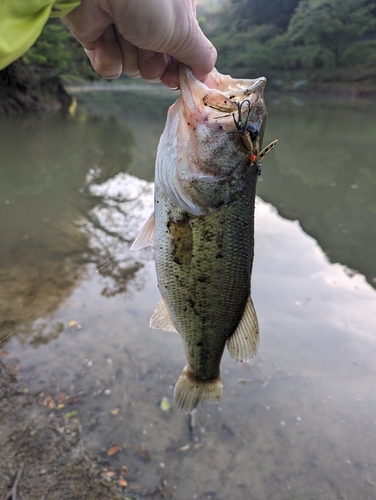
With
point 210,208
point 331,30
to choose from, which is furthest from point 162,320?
point 331,30

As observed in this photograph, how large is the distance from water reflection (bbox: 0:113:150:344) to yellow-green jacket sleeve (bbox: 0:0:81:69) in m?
1.85

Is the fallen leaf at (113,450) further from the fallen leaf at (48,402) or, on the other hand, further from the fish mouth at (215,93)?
the fish mouth at (215,93)

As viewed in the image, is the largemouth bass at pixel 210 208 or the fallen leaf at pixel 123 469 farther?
the fallen leaf at pixel 123 469

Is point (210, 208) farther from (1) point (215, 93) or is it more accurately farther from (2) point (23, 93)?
(2) point (23, 93)

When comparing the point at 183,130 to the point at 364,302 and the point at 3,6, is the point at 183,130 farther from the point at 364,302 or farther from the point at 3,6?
the point at 364,302

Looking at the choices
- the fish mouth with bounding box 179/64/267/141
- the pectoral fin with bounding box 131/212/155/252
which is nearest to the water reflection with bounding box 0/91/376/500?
the pectoral fin with bounding box 131/212/155/252

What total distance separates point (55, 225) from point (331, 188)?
5774 millimetres

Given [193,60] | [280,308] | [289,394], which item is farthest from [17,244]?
[193,60]

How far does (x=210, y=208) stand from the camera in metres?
1.54

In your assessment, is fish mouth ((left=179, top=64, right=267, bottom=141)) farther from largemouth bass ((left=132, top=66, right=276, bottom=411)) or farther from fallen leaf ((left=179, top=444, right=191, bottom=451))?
fallen leaf ((left=179, top=444, right=191, bottom=451))

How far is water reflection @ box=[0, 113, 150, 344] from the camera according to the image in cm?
402

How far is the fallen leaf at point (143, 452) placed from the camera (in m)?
2.48

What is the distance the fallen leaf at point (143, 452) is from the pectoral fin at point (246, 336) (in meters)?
1.24

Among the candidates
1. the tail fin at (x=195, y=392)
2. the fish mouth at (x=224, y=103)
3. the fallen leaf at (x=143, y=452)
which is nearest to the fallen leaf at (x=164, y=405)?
the fallen leaf at (x=143, y=452)
